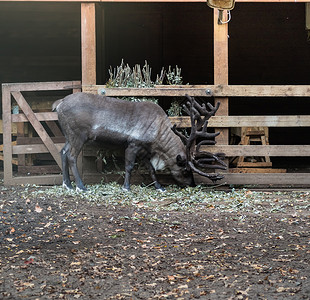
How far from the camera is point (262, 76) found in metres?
13.9

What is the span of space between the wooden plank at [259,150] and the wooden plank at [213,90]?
805 millimetres

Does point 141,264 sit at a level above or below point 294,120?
below

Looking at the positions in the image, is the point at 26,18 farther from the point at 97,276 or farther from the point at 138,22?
the point at 97,276

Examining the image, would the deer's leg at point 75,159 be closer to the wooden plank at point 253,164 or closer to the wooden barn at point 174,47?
the wooden barn at point 174,47

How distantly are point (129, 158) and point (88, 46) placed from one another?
1.92 meters

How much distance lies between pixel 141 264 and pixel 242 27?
993cm

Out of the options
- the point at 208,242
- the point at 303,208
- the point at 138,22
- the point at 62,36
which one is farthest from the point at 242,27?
the point at 208,242

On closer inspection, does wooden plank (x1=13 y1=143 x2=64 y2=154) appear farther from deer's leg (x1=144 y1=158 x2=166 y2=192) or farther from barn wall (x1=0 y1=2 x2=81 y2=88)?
barn wall (x1=0 y1=2 x2=81 y2=88)

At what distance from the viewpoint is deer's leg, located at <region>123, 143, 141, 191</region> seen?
334 inches

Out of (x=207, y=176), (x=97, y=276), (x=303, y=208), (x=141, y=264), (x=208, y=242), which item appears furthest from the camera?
(x=207, y=176)

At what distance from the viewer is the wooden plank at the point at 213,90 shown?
8711 millimetres

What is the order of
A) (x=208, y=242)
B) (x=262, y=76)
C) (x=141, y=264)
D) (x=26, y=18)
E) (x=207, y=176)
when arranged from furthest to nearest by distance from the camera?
(x=262, y=76) → (x=26, y=18) → (x=207, y=176) → (x=208, y=242) → (x=141, y=264)

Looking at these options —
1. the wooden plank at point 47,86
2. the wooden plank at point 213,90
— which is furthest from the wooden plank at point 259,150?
the wooden plank at point 47,86

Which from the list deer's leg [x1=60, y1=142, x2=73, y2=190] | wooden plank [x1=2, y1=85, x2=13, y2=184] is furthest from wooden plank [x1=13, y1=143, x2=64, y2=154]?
deer's leg [x1=60, y1=142, x2=73, y2=190]
